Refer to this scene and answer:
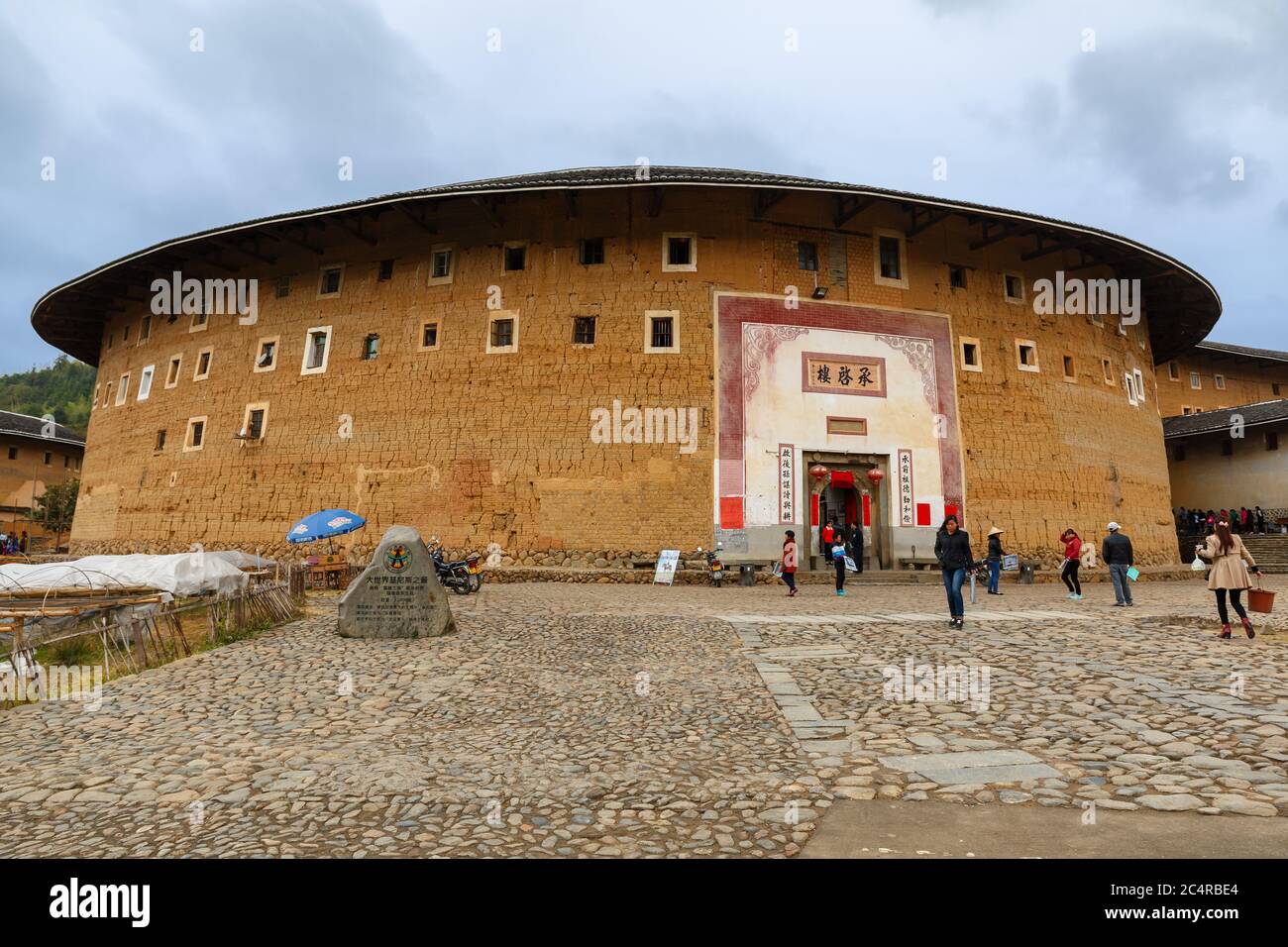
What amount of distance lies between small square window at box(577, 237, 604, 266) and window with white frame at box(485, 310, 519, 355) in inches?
102

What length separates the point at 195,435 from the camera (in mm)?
23531

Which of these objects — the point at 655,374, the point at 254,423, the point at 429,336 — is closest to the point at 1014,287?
the point at 655,374

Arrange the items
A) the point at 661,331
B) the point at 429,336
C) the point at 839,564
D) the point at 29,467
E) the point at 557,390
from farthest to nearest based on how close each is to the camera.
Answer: the point at 29,467, the point at 429,336, the point at 661,331, the point at 557,390, the point at 839,564

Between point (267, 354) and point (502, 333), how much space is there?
8576 millimetres

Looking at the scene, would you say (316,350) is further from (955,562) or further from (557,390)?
(955,562)

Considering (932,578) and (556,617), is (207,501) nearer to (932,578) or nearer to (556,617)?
(556,617)

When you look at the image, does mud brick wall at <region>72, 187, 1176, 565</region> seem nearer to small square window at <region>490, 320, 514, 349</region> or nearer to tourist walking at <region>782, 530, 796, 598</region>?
small square window at <region>490, 320, 514, 349</region>

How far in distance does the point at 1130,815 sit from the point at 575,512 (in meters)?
16.5

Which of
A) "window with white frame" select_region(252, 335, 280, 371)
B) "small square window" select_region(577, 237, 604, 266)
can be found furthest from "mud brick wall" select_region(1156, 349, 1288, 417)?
"window with white frame" select_region(252, 335, 280, 371)

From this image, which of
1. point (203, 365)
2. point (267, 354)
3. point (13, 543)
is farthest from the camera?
point (13, 543)

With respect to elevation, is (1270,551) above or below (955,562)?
above

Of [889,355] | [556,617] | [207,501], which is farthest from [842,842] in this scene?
[207,501]

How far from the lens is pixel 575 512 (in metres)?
19.2
